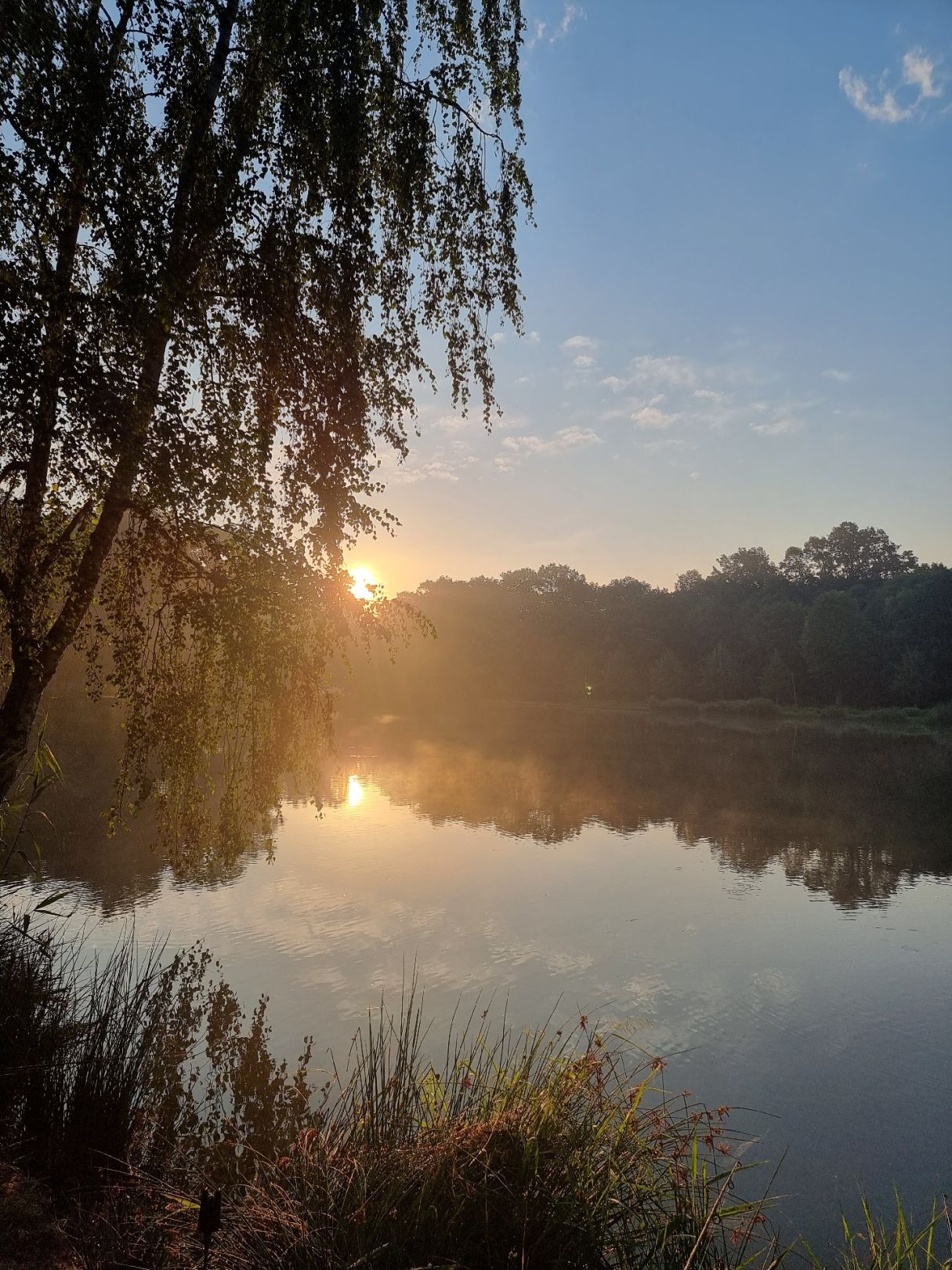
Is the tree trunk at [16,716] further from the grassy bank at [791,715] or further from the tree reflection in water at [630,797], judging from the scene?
the grassy bank at [791,715]

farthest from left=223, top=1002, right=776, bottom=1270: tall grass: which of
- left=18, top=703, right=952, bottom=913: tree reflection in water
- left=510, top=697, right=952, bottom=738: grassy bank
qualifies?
left=510, top=697, right=952, bottom=738: grassy bank

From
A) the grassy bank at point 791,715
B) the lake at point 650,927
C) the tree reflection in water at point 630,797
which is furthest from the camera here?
the grassy bank at point 791,715

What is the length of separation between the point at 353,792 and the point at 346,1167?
18193 millimetres

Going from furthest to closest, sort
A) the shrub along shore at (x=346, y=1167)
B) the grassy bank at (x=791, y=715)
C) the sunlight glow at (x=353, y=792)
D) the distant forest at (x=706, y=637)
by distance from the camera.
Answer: the distant forest at (x=706, y=637), the grassy bank at (x=791, y=715), the sunlight glow at (x=353, y=792), the shrub along shore at (x=346, y=1167)

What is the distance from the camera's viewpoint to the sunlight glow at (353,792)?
19.8 m

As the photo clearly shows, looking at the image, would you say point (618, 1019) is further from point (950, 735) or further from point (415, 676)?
point (415, 676)

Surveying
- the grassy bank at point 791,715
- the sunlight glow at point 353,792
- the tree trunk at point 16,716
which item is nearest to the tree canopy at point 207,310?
the tree trunk at point 16,716

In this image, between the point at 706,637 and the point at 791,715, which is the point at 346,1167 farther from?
the point at 706,637

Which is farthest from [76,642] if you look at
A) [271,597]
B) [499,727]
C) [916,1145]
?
[499,727]

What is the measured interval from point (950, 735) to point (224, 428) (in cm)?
5056

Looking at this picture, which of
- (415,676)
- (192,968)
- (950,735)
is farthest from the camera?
(415,676)

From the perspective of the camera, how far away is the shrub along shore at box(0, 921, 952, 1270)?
10.2 ft

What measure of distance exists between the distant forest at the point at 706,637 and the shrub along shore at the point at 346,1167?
195 feet

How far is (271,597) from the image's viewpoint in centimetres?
527
